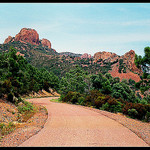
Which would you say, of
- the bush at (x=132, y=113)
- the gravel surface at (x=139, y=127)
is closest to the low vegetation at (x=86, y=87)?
the bush at (x=132, y=113)

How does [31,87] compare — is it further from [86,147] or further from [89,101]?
[86,147]

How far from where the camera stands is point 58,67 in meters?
93.2

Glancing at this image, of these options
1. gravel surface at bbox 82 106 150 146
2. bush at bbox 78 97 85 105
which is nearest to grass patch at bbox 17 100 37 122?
gravel surface at bbox 82 106 150 146

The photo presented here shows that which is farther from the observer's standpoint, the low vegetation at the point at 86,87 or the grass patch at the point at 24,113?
the low vegetation at the point at 86,87

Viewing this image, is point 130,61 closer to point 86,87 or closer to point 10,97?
point 86,87

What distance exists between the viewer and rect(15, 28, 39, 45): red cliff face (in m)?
181

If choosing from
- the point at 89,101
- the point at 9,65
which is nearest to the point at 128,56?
the point at 89,101

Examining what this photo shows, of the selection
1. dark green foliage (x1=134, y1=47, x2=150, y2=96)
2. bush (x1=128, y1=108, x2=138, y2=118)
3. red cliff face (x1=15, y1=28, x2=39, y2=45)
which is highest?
red cliff face (x1=15, y1=28, x2=39, y2=45)

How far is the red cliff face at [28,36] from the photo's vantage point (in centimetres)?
18062

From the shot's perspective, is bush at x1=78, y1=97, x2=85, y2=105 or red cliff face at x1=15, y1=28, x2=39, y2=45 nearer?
bush at x1=78, y1=97, x2=85, y2=105

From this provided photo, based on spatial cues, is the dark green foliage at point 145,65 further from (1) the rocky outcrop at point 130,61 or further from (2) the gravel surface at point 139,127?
(1) the rocky outcrop at point 130,61

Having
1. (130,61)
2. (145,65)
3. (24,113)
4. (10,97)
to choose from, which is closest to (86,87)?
(145,65)

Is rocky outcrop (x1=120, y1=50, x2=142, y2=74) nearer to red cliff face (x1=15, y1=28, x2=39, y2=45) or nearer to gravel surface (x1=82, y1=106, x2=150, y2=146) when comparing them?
gravel surface (x1=82, y1=106, x2=150, y2=146)

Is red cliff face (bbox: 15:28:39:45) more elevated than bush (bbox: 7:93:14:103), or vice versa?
red cliff face (bbox: 15:28:39:45)
